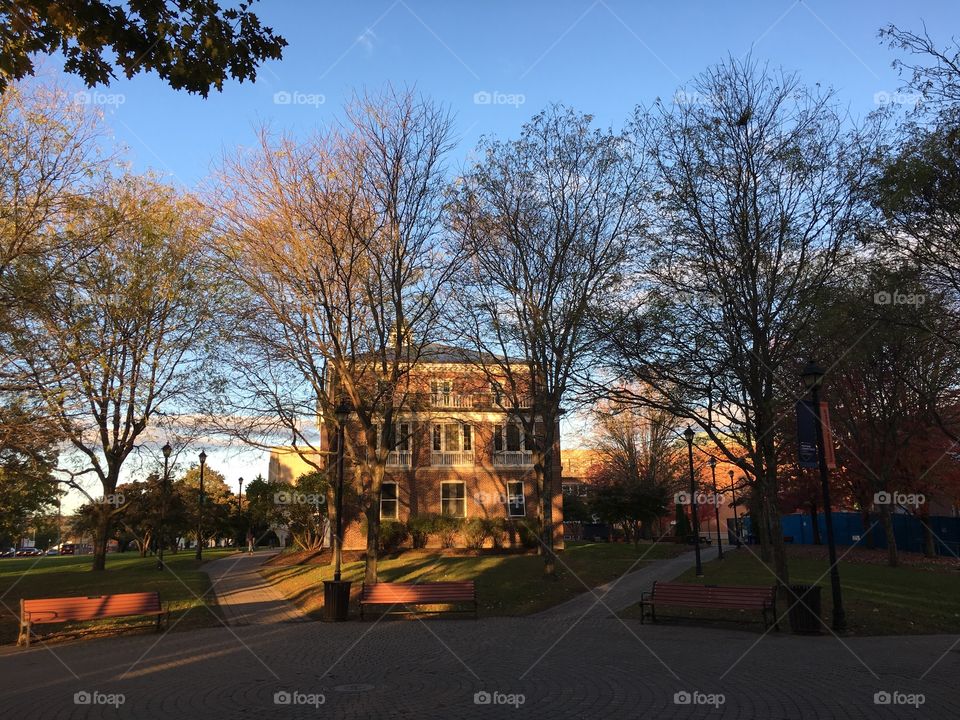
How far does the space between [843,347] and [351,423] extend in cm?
2596

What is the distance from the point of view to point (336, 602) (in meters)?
15.7

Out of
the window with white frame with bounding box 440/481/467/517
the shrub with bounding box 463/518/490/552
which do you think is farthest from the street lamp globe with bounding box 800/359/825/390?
the window with white frame with bounding box 440/481/467/517

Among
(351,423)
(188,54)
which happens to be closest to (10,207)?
(188,54)

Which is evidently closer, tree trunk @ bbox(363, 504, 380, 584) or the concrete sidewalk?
the concrete sidewalk

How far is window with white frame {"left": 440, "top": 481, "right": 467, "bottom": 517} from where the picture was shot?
125ft

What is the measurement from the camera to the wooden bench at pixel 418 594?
15523 millimetres

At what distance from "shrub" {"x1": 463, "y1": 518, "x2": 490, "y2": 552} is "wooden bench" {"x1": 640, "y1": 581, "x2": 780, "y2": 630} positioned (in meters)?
20.1

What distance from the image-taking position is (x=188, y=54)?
6383 mm

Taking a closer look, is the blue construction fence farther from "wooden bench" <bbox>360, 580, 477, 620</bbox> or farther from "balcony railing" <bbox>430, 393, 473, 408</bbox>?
"wooden bench" <bbox>360, 580, 477, 620</bbox>

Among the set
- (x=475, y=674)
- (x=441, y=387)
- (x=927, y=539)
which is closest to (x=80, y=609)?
(x=475, y=674)

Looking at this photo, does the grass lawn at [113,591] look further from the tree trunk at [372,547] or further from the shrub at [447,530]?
the shrub at [447,530]

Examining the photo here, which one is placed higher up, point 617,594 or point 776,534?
point 776,534

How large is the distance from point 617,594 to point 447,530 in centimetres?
1670

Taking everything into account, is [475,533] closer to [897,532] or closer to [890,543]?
[890,543]
